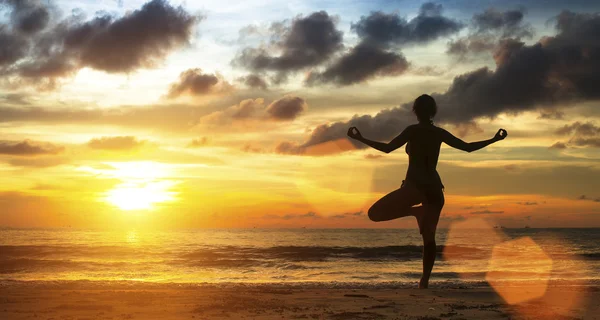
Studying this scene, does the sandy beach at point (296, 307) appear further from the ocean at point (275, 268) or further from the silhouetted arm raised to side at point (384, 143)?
the ocean at point (275, 268)

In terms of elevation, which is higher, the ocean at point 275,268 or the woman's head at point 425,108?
the woman's head at point 425,108

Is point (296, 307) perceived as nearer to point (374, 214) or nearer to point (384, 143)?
point (374, 214)

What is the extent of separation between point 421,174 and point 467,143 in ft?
2.17

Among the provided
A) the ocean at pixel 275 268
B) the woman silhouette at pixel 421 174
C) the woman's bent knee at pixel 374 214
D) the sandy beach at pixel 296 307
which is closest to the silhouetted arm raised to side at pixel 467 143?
the woman silhouette at pixel 421 174

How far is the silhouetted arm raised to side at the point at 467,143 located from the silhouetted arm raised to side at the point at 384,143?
0.49 metres

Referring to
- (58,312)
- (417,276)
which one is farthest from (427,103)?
(417,276)

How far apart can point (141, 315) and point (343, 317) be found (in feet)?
8.64

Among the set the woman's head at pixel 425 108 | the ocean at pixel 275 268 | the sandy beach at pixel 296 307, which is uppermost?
the woman's head at pixel 425 108

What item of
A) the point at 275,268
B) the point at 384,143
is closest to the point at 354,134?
the point at 384,143

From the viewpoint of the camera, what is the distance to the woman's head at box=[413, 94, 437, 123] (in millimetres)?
7074

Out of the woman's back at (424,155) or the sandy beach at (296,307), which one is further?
the sandy beach at (296,307)

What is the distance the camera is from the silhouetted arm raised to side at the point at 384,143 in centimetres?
632

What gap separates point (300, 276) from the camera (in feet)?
68.8

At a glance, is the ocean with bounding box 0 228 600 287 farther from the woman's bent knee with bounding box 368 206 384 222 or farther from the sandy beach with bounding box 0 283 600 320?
the woman's bent knee with bounding box 368 206 384 222
